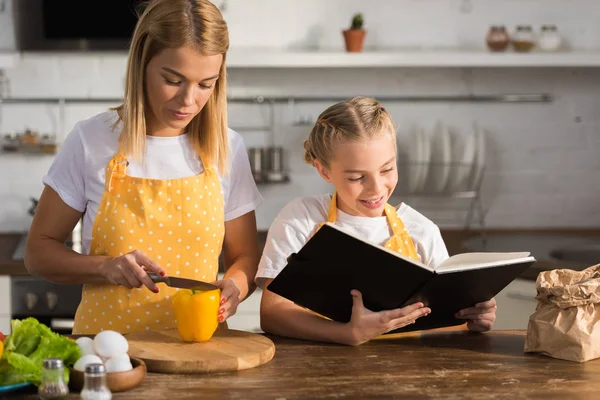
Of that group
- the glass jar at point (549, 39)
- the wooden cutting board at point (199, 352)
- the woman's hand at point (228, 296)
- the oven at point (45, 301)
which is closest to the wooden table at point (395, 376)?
the wooden cutting board at point (199, 352)

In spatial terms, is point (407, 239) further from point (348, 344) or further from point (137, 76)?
point (137, 76)

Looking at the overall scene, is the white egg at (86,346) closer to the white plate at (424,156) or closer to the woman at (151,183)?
the woman at (151,183)

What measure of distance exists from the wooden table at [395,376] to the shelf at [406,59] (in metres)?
1.96

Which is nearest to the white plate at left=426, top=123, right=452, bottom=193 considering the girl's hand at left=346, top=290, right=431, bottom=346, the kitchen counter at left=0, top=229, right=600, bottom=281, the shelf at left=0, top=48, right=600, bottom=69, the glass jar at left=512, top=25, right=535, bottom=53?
the kitchen counter at left=0, top=229, right=600, bottom=281

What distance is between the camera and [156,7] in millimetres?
2016

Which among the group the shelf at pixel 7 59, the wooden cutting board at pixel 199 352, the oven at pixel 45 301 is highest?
the shelf at pixel 7 59

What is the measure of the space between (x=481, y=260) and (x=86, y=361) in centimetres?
84

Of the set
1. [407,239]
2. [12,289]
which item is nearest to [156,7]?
[407,239]

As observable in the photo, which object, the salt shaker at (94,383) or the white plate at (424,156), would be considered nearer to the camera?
the salt shaker at (94,383)

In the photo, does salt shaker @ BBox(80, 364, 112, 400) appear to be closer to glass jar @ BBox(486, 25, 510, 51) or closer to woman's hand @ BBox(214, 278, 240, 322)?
woman's hand @ BBox(214, 278, 240, 322)

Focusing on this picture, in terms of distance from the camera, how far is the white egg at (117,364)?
156 cm

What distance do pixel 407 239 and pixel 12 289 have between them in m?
1.80

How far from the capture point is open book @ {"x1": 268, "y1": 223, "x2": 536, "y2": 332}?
1726 millimetres

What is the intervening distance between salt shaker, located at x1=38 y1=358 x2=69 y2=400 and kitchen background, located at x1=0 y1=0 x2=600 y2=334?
249 cm
